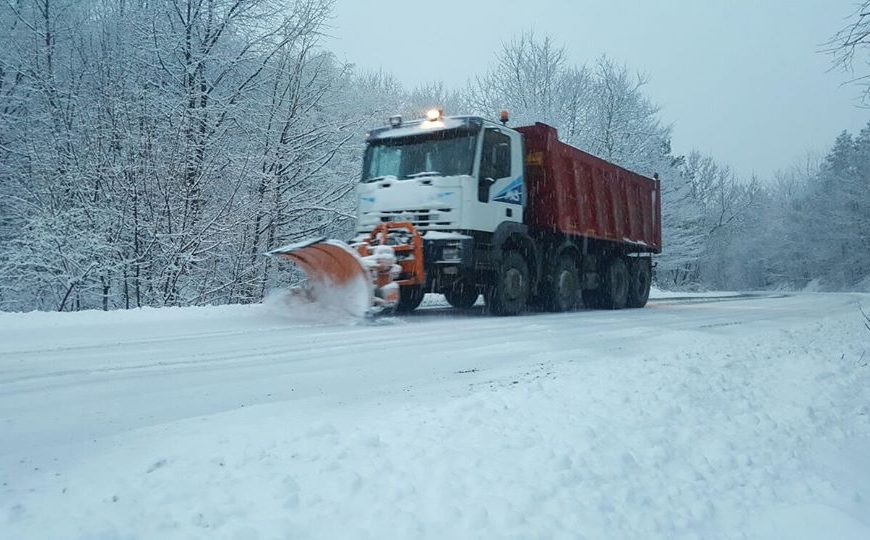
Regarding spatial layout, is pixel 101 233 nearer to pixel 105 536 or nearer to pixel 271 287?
pixel 271 287

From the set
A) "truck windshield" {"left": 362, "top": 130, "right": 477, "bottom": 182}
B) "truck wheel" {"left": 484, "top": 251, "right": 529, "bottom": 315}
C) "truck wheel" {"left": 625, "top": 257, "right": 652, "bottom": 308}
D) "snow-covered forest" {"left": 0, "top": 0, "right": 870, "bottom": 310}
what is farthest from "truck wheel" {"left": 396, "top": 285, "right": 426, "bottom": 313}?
"truck wheel" {"left": 625, "top": 257, "right": 652, "bottom": 308}

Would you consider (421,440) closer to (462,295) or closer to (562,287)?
(462,295)

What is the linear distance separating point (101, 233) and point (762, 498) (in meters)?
11.3

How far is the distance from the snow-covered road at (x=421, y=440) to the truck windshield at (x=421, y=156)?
13.0 feet

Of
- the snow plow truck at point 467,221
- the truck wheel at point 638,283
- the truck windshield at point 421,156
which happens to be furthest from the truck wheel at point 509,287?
the truck wheel at point 638,283

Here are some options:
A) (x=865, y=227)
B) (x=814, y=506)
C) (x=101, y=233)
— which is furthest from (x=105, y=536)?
(x=865, y=227)

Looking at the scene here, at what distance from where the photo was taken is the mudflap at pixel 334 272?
26.6 ft

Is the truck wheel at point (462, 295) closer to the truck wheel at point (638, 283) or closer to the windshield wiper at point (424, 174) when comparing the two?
the windshield wiper at point (424, 174)

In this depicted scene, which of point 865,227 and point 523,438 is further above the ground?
point 865,227

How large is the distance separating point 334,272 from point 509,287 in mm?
2950

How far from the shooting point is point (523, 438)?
3.11 m

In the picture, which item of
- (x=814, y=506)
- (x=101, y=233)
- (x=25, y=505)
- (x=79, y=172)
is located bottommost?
(x=814, y=506)

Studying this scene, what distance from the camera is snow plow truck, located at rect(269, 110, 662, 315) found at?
869cm

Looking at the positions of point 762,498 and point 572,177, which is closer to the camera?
point 762,498
